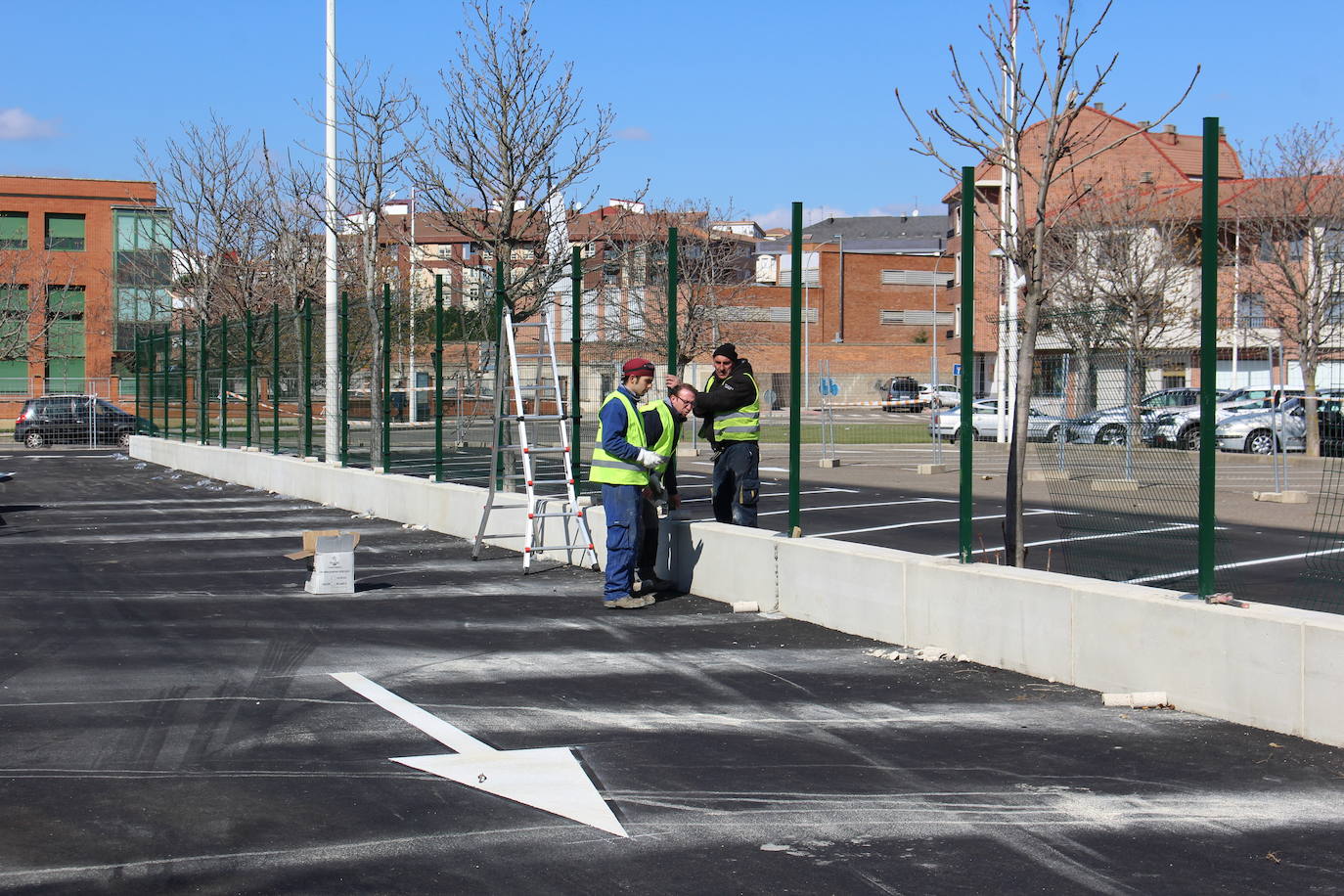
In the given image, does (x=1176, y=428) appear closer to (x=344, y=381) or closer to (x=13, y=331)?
(x=344, y=381)

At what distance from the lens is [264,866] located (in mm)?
4863

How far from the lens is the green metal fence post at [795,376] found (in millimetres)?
10234

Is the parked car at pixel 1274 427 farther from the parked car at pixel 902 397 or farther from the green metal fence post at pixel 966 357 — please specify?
the parked car at pixel 902 397

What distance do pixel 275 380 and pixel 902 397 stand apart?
127ft

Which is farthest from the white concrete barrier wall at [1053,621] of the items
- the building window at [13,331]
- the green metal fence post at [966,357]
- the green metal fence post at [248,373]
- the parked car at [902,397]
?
the parked car at [902,397]

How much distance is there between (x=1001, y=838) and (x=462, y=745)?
2.62 meters

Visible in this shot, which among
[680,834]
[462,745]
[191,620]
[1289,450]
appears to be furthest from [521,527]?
[1289,450]

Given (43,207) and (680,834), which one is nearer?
→ (680,834)

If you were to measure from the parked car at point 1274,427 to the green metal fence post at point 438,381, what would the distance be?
30.6 feet

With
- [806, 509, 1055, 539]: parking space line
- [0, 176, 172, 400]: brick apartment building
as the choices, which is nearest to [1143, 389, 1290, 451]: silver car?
[806, 509, 1055, 539]: parking space line

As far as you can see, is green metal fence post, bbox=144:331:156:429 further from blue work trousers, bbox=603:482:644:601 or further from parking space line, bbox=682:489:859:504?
blue work trousers, bbox=603:482:644:601

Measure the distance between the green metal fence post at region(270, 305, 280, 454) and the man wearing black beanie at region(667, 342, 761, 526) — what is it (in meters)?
11.7

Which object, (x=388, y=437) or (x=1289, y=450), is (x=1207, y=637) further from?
(x=1289, y=450)

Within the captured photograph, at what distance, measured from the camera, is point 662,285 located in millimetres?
35719
